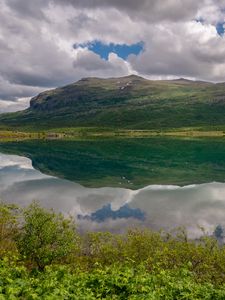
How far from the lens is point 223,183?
12631 cm

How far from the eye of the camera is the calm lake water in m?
75.2

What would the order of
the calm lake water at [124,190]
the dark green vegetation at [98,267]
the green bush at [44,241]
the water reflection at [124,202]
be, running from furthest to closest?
the calm lake water at [124,190], the water reflection at [124,202], the green bush at [44,241], the dark green vegetation at [98,267]

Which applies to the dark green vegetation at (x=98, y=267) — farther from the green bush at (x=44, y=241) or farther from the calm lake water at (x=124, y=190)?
the calm lake water at (x=124, y=190)

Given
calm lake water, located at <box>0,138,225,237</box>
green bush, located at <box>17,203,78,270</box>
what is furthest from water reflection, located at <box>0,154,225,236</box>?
green bush, located at <box>17,203,78,270</box>

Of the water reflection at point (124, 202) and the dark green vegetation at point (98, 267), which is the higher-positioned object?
the dark green vegetation at point (98, 267)

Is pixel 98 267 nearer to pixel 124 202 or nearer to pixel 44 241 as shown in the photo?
pixel 44 241

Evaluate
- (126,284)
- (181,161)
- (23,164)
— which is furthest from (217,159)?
(126,284)

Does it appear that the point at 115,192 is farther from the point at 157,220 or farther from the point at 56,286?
the point at 56,286

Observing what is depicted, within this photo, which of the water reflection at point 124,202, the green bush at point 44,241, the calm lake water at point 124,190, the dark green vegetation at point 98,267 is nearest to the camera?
the dark green vegetation at point 98,267

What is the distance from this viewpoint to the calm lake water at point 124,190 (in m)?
75.2

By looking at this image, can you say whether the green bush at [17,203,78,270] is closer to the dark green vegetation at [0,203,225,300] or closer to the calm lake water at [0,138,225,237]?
the dark green vegetation at [0,203,225,300]

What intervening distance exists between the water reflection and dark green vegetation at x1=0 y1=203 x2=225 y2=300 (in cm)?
2681

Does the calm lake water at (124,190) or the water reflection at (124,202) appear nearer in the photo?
the water reflection at (124,202)

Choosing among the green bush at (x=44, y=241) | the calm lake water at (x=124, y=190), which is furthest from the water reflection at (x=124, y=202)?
the green bush at (x=44, y=241)
